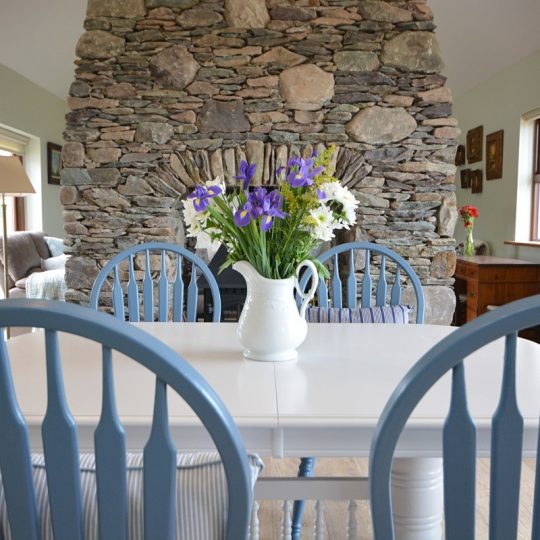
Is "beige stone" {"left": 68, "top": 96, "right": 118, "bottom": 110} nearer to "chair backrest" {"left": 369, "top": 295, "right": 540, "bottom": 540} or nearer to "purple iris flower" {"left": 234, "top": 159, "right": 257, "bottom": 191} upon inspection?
"purple iris flower" {"left": 234, "top": 159, "right": 257, "bottom": 191}

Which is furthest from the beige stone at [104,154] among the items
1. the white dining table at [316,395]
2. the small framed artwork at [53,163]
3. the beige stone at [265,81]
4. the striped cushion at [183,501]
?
the small framed artwork at [53,163]

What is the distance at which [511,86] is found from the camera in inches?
197

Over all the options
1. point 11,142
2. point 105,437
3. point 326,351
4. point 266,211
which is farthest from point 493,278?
point 11,142

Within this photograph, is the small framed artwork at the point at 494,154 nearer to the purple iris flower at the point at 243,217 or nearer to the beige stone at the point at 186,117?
the beige stone at the point at 186,117

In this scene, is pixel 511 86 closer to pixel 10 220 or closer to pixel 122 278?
pixel 122 278

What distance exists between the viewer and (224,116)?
11.2 feet

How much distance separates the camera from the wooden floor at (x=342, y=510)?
1994 mm

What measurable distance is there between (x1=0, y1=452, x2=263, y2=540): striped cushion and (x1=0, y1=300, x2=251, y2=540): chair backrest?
0.02 metres

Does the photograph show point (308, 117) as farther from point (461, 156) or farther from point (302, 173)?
point (461, 156)

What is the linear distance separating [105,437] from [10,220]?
20.7 feet

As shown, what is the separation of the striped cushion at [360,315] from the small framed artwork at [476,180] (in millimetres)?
4050

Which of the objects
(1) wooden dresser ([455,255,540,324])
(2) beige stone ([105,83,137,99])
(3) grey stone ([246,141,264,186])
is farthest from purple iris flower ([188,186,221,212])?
(1) wooden dresser ([455,255,540,324])

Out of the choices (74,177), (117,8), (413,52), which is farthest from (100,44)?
(413,52)

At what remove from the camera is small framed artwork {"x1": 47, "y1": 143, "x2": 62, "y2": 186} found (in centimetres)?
670
